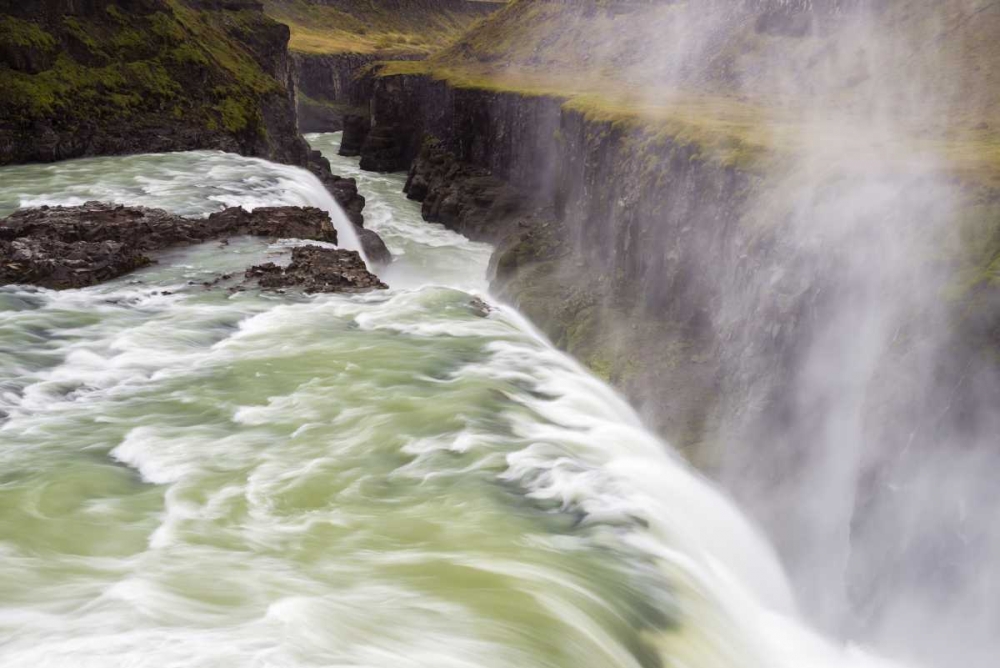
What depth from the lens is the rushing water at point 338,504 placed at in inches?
264

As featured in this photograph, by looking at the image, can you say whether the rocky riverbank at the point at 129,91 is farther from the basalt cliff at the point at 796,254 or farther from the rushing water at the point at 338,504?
the rushing water at the point at 338,504

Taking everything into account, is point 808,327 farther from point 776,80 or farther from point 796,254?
point 776,80

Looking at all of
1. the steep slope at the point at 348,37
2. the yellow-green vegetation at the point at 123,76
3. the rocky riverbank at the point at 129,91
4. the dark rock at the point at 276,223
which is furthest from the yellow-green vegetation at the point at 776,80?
the steep slope at the point at 348,37

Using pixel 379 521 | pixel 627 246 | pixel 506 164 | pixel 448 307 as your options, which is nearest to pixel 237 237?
pixel 448 307

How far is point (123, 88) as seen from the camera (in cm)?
3253

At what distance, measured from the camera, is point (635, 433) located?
472 inches

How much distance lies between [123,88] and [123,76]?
0.80 meters

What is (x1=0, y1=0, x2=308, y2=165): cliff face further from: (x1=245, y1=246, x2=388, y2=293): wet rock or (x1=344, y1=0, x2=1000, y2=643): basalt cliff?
(x1=245, y1=246, x2=388, y2=293): wet rock

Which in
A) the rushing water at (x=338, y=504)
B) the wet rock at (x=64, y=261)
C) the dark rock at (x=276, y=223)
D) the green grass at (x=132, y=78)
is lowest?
the rushing water at (x=338, y=504)

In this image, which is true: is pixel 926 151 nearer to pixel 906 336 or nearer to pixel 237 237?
pixel 906 336

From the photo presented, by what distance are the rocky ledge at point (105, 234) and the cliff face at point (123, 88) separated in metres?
11.3

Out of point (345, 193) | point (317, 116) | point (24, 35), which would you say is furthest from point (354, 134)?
point (24, 35)

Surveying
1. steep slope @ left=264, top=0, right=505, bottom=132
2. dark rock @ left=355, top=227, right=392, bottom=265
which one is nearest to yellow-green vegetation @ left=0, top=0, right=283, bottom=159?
dark rock @ left=355, top=227, right=392, bottom=265

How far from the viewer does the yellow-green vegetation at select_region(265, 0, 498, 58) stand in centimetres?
10412
